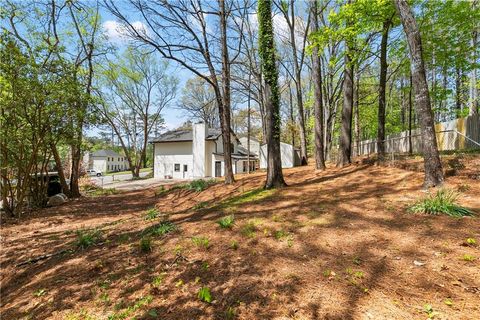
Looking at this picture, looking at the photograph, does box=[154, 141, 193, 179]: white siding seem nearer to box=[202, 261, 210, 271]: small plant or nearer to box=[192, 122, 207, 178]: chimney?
box=[192, 122, 207, 178]: chimney

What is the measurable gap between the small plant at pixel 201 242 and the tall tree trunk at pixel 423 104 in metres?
5.17

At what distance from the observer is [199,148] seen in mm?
26031

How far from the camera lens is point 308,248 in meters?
3.68

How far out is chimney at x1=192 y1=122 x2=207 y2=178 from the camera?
2586 cm

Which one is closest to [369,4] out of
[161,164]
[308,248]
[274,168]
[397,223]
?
[274,168]

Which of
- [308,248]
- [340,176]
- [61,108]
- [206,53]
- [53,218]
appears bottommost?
[53,218]

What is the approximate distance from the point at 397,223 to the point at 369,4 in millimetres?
8150

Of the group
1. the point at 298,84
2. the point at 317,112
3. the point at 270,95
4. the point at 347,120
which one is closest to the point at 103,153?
the point at 298,84

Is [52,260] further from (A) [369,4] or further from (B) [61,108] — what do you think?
(A) [369,4]

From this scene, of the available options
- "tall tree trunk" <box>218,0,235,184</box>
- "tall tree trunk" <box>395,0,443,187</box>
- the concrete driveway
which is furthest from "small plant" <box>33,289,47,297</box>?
the concrete driveway

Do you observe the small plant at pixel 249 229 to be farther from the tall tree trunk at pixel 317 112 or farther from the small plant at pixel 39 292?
the tall tree trunk at pixel 317 112

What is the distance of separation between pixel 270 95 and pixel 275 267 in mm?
5920

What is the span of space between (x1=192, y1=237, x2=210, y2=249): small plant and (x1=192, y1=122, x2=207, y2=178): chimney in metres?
21.5

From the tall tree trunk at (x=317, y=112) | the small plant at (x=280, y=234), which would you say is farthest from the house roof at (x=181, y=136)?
the small plant at (x=280, y=234)
